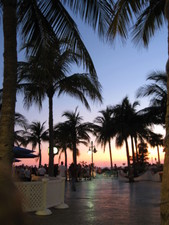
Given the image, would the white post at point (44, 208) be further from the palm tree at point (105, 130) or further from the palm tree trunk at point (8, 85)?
the palm tree at point (105, 130)

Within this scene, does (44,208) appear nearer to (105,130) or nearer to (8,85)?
(8,85)

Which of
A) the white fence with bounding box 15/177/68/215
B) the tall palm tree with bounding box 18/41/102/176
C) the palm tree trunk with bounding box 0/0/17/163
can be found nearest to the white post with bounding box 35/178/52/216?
Answer: the white fence with bounding box 15/177/68/215

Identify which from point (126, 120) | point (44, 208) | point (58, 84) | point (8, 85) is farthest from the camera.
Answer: point (126, 120)

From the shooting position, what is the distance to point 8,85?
6.87 meters

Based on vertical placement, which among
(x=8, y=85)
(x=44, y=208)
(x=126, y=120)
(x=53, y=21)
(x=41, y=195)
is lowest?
(x=44, y=208)

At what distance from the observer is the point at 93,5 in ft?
28.9

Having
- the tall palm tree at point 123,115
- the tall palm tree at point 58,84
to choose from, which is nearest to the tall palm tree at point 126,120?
the tall palm tree at point 123,115

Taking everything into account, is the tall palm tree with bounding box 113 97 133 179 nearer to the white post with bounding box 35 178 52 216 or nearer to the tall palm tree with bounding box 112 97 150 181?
the tall palm tree with bounding box 112 97 150 181

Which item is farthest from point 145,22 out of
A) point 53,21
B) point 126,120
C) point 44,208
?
point 126,120

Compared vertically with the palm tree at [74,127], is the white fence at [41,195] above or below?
below

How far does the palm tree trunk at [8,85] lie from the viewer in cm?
664

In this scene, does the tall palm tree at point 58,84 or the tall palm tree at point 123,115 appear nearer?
the tall palm tree at point 58,84

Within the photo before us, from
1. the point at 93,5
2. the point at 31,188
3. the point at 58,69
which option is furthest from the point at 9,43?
the point at 58,69

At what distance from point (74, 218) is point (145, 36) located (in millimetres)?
5845
